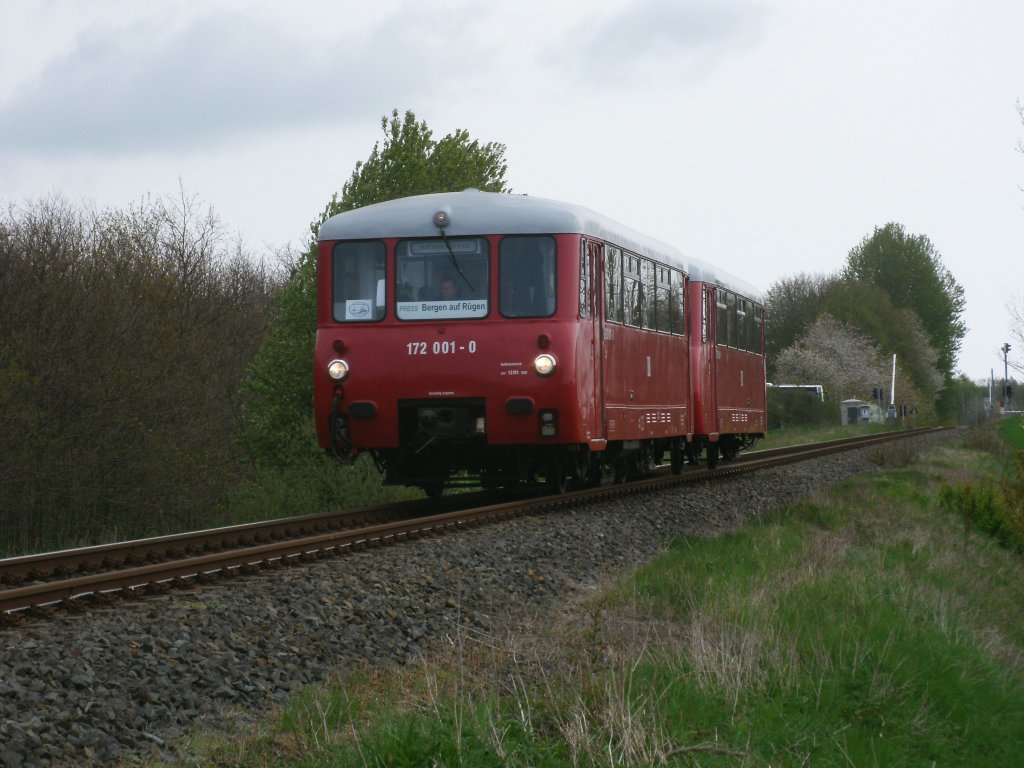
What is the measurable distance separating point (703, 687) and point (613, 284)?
9.66 m

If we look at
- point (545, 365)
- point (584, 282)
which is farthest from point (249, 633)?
point (584, 282)

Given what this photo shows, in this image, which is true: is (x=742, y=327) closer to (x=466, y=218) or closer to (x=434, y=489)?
(x=434, y=489)

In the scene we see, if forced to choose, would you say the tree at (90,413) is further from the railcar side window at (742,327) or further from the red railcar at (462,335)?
the railcar side window at (742,327)

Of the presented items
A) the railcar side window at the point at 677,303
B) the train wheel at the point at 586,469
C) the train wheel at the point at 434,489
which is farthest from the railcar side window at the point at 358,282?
the railcar side window at the point at 677,303

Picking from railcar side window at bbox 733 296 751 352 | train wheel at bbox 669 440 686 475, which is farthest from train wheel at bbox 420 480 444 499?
railcar side window at bbox 733 296 751 352

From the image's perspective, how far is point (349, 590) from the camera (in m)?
8.48

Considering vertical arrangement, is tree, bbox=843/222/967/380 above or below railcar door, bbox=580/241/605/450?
above

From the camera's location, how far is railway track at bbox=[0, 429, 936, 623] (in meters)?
7.80

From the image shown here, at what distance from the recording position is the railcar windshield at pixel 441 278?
46.3ft

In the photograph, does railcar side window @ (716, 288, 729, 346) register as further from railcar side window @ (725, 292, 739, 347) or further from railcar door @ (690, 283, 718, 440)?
railcar door @ (690, 283, 718, 440)

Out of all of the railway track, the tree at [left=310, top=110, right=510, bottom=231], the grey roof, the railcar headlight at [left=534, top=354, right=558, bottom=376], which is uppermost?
the tree at [left=310, top=110, right=510, bottom=231]

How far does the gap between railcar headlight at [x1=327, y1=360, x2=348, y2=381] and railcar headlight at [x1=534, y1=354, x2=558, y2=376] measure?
1971mm

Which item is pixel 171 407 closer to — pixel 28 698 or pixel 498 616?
pixel 498 616

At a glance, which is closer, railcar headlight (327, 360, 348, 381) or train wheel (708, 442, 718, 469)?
railcar headlight (327, 360, 348, 381)
